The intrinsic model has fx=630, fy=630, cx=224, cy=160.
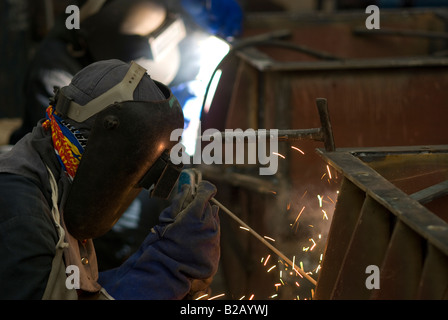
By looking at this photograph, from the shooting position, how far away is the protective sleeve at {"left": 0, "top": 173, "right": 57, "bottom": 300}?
5.49 ft

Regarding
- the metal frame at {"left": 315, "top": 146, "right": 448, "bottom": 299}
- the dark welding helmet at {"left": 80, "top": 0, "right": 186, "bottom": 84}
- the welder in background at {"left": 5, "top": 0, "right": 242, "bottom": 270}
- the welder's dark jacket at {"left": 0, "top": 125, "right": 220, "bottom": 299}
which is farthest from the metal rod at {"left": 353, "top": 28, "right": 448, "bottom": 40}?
the welder's dark jacket at {"left": 0, "top": 125, "right": 220, "bottom": 299}

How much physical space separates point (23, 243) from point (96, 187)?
28 centimetres

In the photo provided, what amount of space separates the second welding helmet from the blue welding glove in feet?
8.89

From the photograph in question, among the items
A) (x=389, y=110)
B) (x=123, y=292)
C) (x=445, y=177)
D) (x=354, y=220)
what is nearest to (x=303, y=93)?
(x=389, y=110)

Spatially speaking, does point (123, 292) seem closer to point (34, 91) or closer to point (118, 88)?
point (118, 88)

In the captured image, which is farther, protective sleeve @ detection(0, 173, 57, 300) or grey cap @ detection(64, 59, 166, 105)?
grey cap @ detection(64, 59, 166, 105)

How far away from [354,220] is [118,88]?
0.85 metres

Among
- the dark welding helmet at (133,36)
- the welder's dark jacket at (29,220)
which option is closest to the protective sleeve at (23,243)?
the welder's dark jacket at (29,220)

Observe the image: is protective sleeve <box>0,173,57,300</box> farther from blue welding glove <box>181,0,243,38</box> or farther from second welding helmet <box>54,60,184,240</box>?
blue welding glove <box>181,0,243,38</box>

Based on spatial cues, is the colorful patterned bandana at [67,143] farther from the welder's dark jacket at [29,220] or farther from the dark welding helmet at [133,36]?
the dark welding helmet at [133,36]

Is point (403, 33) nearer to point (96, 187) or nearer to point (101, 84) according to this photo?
point (101, 84)

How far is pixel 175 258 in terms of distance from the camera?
2.03 meters

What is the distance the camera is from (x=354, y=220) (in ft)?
6.59
